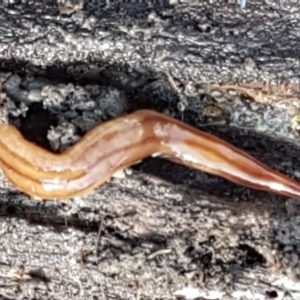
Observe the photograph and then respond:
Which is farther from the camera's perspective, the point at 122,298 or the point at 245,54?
the point at 122,298

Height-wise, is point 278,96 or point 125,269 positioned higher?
point 278,96

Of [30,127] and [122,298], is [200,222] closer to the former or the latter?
[122,298]

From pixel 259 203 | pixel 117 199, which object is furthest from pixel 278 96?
pixel 117 199

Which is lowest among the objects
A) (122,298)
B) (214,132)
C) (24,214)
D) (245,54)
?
(122,298)
